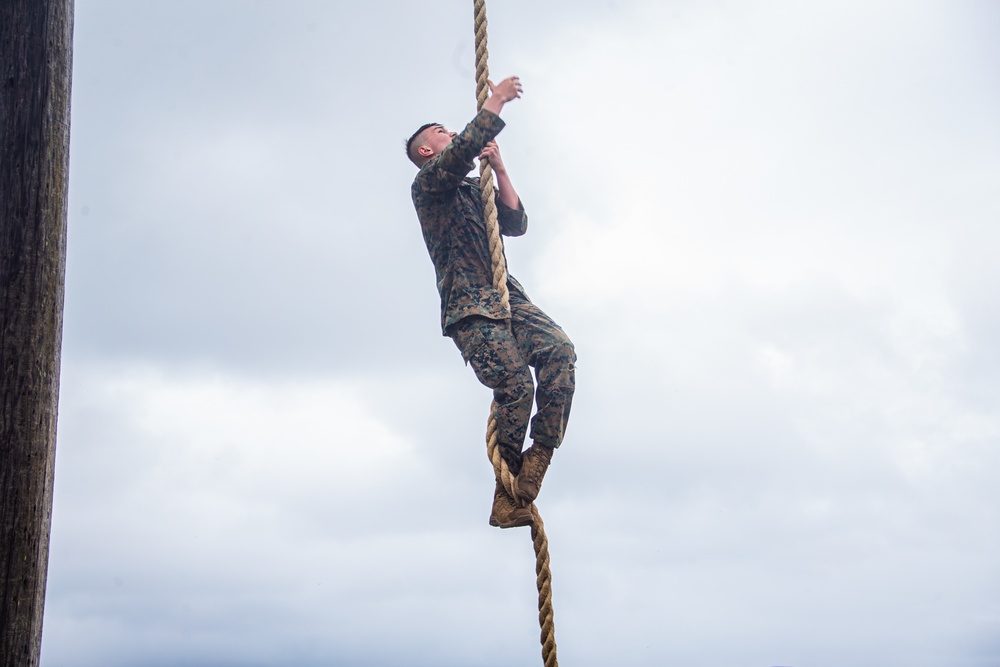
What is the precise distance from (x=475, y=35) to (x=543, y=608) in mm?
2721

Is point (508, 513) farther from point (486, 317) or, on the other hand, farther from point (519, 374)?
point (486, 317)

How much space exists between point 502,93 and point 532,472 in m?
1.76

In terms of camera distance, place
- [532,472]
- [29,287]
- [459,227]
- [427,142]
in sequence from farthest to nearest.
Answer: [427,142]
[459,227]
[532,472]
[29,287]

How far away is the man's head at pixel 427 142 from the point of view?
5.26 metres

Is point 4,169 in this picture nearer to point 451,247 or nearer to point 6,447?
point 6,447

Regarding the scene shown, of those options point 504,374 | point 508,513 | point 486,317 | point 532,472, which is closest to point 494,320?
point 486,317

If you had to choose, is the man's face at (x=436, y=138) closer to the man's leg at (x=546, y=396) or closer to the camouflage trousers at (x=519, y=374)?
the camouflage trousers at (x=519, y=374)

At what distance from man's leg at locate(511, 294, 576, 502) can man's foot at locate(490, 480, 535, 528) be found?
7cm

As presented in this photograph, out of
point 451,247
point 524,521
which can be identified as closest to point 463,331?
point 451,247

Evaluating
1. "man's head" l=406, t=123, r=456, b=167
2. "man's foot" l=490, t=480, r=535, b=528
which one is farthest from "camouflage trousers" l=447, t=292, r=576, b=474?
"man's head" l=406, t=123, r=456, b=167

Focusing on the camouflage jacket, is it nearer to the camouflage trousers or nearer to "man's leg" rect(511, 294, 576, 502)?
the camouflage trousers

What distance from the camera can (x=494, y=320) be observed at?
496 centimetres

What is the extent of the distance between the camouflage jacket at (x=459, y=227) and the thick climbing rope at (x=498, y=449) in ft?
0.29

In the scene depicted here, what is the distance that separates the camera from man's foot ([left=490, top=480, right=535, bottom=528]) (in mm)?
4910
